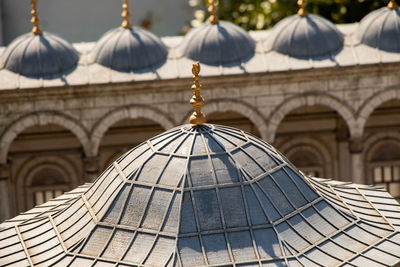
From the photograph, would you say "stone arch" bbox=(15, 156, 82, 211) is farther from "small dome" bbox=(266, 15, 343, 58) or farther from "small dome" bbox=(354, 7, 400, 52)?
"small dome" bbox=(354, 7, 400, 52)

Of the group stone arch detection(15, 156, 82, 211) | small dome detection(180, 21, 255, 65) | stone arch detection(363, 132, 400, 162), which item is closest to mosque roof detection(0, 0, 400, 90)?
small dome detection(180, 21, 255, 65)

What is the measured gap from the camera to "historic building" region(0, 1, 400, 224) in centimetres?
2747

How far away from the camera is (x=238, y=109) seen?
2805 cm

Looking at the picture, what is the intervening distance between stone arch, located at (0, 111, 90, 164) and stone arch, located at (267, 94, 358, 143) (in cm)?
605

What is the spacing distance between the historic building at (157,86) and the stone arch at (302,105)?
0.03 metres

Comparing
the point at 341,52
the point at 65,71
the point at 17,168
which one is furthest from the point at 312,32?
the point at 17,168

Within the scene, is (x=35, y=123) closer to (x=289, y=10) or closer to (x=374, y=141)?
(x=374, y=141)

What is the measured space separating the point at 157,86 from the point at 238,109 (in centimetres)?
273

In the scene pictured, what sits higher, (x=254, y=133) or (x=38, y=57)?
(x=38, y=57)

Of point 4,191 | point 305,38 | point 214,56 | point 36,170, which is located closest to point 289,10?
point 305,38

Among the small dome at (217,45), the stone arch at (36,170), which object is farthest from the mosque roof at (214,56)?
the stone arch at (36,170)

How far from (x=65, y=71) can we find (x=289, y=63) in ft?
23.6

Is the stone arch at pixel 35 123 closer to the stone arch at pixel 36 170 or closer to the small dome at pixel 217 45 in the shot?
the stone arch at pixel 36 170

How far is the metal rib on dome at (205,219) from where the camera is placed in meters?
16.9
